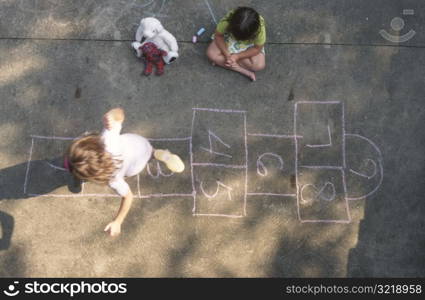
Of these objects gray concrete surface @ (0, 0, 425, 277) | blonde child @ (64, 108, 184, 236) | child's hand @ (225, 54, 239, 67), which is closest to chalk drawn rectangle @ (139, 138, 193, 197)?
gray concrete surface @ (0, 0, 425, 277)

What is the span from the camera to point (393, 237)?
3.59m

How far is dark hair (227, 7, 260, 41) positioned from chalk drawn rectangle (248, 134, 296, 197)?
0.95 metres

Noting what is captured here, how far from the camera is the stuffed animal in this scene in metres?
3.46

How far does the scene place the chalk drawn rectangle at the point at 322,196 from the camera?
358cm

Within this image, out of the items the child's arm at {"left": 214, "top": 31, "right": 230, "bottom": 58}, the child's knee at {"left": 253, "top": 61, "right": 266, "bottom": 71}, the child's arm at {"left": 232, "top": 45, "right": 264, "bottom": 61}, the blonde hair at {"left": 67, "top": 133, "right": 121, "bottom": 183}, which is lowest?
the blonde hair at {"left": 67, "top": 133, "right": 121, "bottom": 183}

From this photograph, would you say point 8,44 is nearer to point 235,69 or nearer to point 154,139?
point 154,139

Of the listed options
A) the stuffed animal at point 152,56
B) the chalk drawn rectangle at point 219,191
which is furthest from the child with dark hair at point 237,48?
the chalk drawn rectangle at point 219,191

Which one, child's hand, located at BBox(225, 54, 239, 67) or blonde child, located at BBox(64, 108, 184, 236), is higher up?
child's hand, located at BBox(225, 54, 239, 67)

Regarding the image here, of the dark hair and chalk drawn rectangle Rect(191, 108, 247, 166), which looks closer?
the dark hair

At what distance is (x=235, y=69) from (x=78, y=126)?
157 cm

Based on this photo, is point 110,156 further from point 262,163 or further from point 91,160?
point 262,163

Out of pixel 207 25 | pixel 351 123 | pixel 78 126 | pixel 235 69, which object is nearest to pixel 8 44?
pixel 78 126

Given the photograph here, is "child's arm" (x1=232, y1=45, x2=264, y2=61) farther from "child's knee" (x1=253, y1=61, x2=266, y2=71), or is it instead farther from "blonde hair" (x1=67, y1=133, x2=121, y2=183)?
"blonde hair" (x1=67, y1=133, x2=121, y2=183)

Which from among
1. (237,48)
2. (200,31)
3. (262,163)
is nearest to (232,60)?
(237,48)
